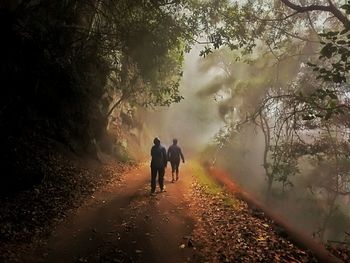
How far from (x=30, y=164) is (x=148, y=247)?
16.0 feet

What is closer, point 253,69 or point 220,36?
point 220,36

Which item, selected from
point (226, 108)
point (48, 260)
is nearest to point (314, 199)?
point (226, 108)

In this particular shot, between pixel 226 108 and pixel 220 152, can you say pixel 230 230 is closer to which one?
pixel 226 108

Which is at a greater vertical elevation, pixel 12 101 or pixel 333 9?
pixel 333 9

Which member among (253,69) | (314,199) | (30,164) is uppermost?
(253,69)

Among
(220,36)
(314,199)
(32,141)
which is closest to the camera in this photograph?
(32,141)

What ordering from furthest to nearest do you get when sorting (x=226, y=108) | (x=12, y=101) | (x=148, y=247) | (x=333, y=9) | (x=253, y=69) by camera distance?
(x=226, y=108) < (x=253, y=69) < (x=12, y=101) < (x=333, y=9) < (x=148, y=247)

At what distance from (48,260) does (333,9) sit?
9.02 metres

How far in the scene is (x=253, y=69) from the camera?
1313 inches

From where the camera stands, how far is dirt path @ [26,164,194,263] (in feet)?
28.6

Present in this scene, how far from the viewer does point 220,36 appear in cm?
1622

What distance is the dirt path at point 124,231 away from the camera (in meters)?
8.73

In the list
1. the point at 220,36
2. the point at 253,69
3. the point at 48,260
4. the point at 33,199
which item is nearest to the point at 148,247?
the point at 48,260

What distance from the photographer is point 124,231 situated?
34.5 feet
